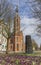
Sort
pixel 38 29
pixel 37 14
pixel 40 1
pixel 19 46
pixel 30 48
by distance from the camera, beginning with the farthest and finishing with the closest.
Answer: pixel 19 46, pixel 30 48, pixel 38 29, pixel 37 14, pixel 40 1

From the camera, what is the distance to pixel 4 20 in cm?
1806

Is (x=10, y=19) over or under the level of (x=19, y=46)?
over

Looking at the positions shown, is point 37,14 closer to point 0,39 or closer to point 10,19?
point 10,19

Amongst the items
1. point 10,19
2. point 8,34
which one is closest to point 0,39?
point 8,34

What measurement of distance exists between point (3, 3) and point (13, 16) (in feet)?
5.31

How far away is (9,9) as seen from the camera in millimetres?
17422

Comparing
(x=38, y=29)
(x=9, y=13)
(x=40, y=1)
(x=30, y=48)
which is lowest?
(x=30, y=48)

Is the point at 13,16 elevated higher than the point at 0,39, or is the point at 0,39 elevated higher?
the point at 13,16

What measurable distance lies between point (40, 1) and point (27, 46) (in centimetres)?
712

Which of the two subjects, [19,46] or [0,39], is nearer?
[19,46]

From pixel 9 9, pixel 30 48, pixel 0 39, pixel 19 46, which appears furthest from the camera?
pixel 0 39

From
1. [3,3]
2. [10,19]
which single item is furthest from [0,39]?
[3,3]

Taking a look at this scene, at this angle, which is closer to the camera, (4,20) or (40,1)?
(40,1)

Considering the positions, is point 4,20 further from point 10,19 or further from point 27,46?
Result: point 27,46
